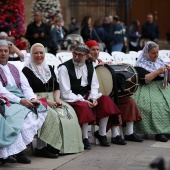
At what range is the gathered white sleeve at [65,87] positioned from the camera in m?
9.44

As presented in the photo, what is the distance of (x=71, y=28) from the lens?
82.0 ft

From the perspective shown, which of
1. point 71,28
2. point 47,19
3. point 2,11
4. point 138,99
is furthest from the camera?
point 71,28

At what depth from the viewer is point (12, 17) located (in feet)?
47.3

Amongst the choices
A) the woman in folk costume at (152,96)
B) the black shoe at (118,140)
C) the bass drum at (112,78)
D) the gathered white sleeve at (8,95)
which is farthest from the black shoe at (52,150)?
the woman in folk costume at (152,96)

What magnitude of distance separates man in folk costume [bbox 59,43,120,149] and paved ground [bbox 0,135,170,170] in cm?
33

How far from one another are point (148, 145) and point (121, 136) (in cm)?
42

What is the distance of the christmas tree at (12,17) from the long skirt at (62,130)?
536cm

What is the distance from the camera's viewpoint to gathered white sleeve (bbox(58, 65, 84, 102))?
9.44 metres

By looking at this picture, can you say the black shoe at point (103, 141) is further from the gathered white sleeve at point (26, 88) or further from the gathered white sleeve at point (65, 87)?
the gathered white sleeve at point (26, 88)

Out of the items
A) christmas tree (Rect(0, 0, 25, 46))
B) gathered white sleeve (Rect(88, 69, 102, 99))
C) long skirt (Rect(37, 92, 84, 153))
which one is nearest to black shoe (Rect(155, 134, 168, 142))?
gathered white sleeve (Rect(88, 69, 102, 99))

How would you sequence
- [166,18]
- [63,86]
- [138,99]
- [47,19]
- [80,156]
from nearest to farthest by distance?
[80,156] < [63,86] < [138,99] < [47,19] < [166,18]

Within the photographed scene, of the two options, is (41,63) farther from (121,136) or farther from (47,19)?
(47,19)

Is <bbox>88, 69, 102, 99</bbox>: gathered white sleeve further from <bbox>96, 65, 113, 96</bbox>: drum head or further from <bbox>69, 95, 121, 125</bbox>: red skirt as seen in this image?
<bbox>96, 65, 113, 96</bbox>: drum head

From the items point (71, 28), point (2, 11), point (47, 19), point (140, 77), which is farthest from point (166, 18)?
point (140, 77)
